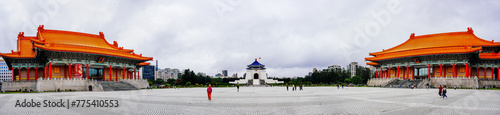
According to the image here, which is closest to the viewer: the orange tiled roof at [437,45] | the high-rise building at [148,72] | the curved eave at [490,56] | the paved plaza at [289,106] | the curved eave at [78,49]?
the paved plaza at [289,106]

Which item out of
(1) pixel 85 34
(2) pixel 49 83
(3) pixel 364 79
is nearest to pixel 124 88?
(2) pixel 49 83

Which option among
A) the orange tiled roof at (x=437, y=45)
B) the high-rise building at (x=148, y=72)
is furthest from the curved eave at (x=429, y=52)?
the high-rise building at (x=148, y=72)

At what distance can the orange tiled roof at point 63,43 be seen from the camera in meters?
36.2

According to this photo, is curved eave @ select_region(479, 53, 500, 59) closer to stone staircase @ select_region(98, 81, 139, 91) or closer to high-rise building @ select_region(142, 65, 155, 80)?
stone staircase @ select_region(98, 81, 139, 91)

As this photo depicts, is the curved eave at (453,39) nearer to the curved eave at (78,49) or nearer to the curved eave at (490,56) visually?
the curved eave at (490,56)

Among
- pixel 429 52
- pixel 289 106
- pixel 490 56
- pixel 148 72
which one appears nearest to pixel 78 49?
pixel 289 106

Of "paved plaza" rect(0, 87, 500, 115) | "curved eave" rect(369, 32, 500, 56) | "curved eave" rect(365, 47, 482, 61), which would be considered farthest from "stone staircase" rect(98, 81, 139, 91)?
"curved eave" rect(369, 32, 500, 56)

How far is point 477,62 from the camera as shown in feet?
139

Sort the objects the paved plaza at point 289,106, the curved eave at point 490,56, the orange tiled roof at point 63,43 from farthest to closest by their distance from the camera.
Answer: the curved eave at point 490,56
the orange tiled roof at point 63,43
the paved plaza at point 289,106

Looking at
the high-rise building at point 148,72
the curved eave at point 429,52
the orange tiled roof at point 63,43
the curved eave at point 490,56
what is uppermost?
the orange tiled roof at point 63,43

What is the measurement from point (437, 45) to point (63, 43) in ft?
180

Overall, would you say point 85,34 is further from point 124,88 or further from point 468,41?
point 468,41

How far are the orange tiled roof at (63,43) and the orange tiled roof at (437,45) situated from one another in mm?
41028

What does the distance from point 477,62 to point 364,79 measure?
32.9 m
